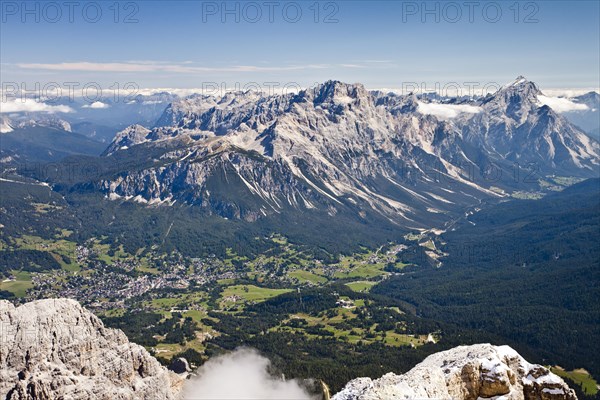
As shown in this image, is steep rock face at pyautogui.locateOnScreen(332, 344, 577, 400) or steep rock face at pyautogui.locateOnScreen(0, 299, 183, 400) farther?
steep rock face at pyautogui.locateOnScreen(0, 299, 183, 400)

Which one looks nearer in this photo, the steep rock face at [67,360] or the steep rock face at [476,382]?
the steep rock face at [476,382]

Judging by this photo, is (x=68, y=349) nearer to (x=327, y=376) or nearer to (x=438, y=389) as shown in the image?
(x=438, y=389)

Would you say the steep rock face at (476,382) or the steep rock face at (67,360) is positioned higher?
the steep rock face at (476,382)

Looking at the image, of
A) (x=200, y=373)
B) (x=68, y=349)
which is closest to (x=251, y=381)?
(x=200, y=373)

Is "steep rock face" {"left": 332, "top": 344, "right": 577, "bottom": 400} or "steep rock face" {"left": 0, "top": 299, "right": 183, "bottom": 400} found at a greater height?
"steep rock face" {"left": 332, "top": 344, "right": 577, "bottom": 400}
